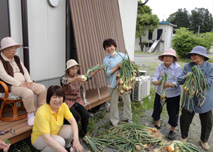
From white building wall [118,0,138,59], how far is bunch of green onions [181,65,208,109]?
3.57m

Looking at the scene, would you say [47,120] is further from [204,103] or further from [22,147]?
[204,103]

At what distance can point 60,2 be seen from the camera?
11.6 feet

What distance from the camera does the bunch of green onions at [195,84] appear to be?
7.74 ft

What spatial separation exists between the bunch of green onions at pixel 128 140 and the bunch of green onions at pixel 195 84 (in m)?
0.75

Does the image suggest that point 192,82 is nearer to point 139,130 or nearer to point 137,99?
point 139,130

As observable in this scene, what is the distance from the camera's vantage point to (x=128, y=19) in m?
5.71

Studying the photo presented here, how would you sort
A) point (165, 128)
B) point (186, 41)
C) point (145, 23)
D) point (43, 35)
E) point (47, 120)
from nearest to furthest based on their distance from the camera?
point (47, 120)
point (43, 35)
point (165, 128)
point (186, 41)
point (145, 23)

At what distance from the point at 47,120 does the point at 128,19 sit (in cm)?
464

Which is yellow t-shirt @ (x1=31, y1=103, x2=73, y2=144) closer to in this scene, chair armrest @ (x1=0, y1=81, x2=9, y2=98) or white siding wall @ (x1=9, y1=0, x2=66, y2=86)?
chair armrest @ (x1=0, y1=81, x2=9, y2=98)

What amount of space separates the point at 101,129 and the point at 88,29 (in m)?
2.03

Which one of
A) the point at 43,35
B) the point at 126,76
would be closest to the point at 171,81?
the point at 126,76

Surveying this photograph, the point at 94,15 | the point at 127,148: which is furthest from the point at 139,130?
the point at 94,15

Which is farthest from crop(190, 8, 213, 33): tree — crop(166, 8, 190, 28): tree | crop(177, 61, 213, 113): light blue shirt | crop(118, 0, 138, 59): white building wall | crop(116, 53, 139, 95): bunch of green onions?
crop(116, 53, 139, 95): bunch of green onions

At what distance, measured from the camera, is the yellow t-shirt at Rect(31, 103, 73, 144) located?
193 centimetres
